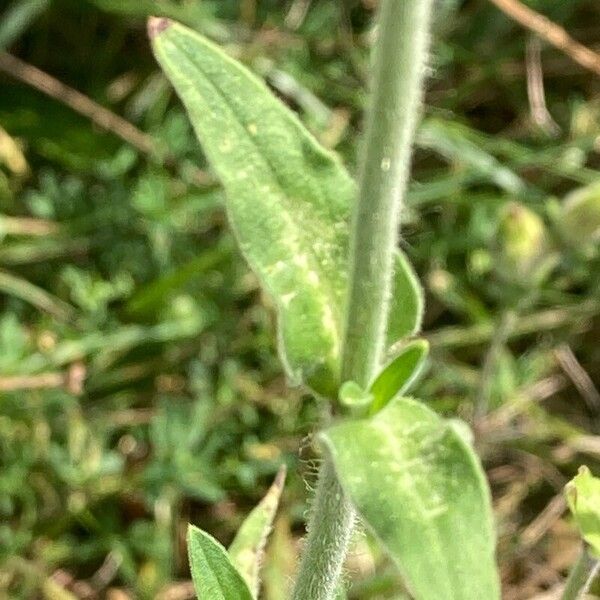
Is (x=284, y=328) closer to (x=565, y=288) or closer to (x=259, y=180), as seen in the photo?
(x=259, y=180)

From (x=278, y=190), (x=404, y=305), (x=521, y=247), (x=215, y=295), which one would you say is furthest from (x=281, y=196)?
(x=215, y=295)

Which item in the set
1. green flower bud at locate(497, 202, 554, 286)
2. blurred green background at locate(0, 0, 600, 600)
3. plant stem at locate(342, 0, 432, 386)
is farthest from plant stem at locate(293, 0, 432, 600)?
green flower bud at locate(497, 202, 554, 286)

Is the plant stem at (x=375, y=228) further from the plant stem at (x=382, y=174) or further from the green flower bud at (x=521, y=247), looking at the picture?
the green flower bud at (x=521, y=247)

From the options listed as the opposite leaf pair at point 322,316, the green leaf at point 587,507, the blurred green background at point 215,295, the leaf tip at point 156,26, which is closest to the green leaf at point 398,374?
the opposite leaf pair at point 322,316

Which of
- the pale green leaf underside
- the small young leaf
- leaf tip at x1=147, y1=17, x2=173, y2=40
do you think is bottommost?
the small young leaf

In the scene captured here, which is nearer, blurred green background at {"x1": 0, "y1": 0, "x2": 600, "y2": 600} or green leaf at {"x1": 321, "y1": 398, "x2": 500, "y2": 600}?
green leaf at {"x1": 321, "y1": 398, "x2": 500, "y2": 600}

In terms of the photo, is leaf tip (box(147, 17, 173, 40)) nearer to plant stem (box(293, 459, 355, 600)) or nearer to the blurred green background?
plant stem (box(293, 459, 355, 600))

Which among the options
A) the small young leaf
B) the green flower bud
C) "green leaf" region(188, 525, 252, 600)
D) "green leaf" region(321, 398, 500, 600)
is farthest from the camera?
the green flower bud

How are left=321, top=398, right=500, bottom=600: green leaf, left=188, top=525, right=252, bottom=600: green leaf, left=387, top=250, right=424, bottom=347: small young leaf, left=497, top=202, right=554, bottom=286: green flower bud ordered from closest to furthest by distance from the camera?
left=321, top=398, right=500, bottom=600: green leaf, left=188, top=525, right=252, bottom=600: green leaf, left=387, top=250, right=424, bottom=347: small young leaf, left=497, top=202, right=554, bottom=286: green flower bud
